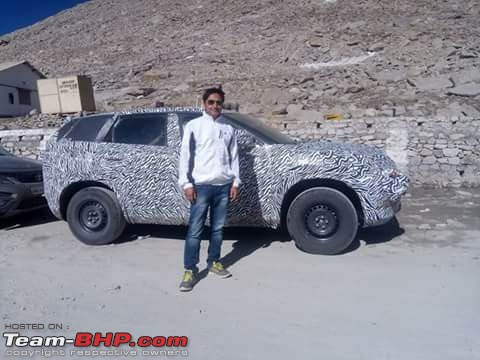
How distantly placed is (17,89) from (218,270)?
21177mm

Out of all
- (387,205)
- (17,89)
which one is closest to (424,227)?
(387,205)

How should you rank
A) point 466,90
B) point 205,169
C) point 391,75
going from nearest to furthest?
1. point 205,169
2. point 466,90
3. point 391,75

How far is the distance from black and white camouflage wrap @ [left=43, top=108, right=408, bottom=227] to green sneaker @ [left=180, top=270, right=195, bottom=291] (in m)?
1.07

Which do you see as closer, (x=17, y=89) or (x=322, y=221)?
(x=322, y=221)

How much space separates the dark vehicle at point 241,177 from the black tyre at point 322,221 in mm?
12

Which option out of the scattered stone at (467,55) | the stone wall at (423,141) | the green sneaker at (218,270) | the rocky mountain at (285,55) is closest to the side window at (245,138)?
the green sneaker at (218,270)


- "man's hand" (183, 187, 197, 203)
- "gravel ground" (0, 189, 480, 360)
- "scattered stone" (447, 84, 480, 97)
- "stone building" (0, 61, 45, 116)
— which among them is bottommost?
"gravel ground" (0, 189, 480, 360)

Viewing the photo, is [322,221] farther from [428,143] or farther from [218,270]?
[428,143]

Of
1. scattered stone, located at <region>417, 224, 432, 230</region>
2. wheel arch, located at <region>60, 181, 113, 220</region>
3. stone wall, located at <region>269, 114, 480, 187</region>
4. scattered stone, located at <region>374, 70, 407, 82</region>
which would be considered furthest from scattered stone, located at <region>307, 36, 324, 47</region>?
wheel arch, located at <region>60, 181, 113, 220</region>

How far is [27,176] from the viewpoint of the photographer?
628cm

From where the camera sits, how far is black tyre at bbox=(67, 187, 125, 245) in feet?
16.1

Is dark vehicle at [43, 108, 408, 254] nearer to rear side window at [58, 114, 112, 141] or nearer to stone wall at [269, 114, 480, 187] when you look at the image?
rear side window at [58, 114, 112, 141]

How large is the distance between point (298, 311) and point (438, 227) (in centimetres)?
332

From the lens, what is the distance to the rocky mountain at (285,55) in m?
12.7
